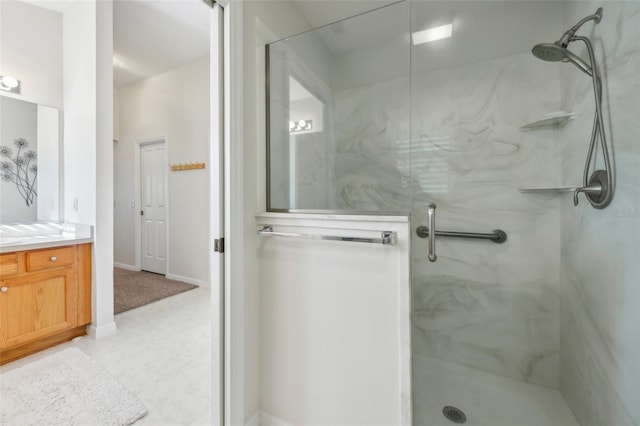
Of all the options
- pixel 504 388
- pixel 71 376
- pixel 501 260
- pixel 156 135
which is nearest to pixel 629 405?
pixel 504 388

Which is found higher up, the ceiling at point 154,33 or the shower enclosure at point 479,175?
the ceiling at point 154,33

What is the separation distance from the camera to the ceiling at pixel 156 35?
2605mm

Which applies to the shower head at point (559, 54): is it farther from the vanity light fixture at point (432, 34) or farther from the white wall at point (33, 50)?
the white wall at point (33, 50)

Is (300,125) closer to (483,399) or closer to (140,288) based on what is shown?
(483,399)

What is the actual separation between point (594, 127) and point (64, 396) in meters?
3.19

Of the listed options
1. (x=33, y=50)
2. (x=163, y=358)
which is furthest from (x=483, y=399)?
(x=33, y=50)

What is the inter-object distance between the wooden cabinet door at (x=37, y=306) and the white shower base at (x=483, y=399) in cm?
272

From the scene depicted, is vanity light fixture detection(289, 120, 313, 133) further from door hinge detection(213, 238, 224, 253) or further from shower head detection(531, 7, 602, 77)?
shower head detection(531, 7, 602, 77)

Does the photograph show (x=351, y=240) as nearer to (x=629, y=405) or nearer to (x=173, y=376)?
(x=629, y=405)

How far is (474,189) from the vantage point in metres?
1.80

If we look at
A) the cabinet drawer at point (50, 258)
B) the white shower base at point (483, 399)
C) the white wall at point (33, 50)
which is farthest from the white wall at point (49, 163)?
the white shower base at point (483, 399)

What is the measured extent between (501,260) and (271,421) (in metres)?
1.66

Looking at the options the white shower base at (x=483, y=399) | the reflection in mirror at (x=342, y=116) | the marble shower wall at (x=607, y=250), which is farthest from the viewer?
the reflection in mirror at (x=342, y=116)

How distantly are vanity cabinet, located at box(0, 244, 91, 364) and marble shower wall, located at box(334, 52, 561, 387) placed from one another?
2.32m
